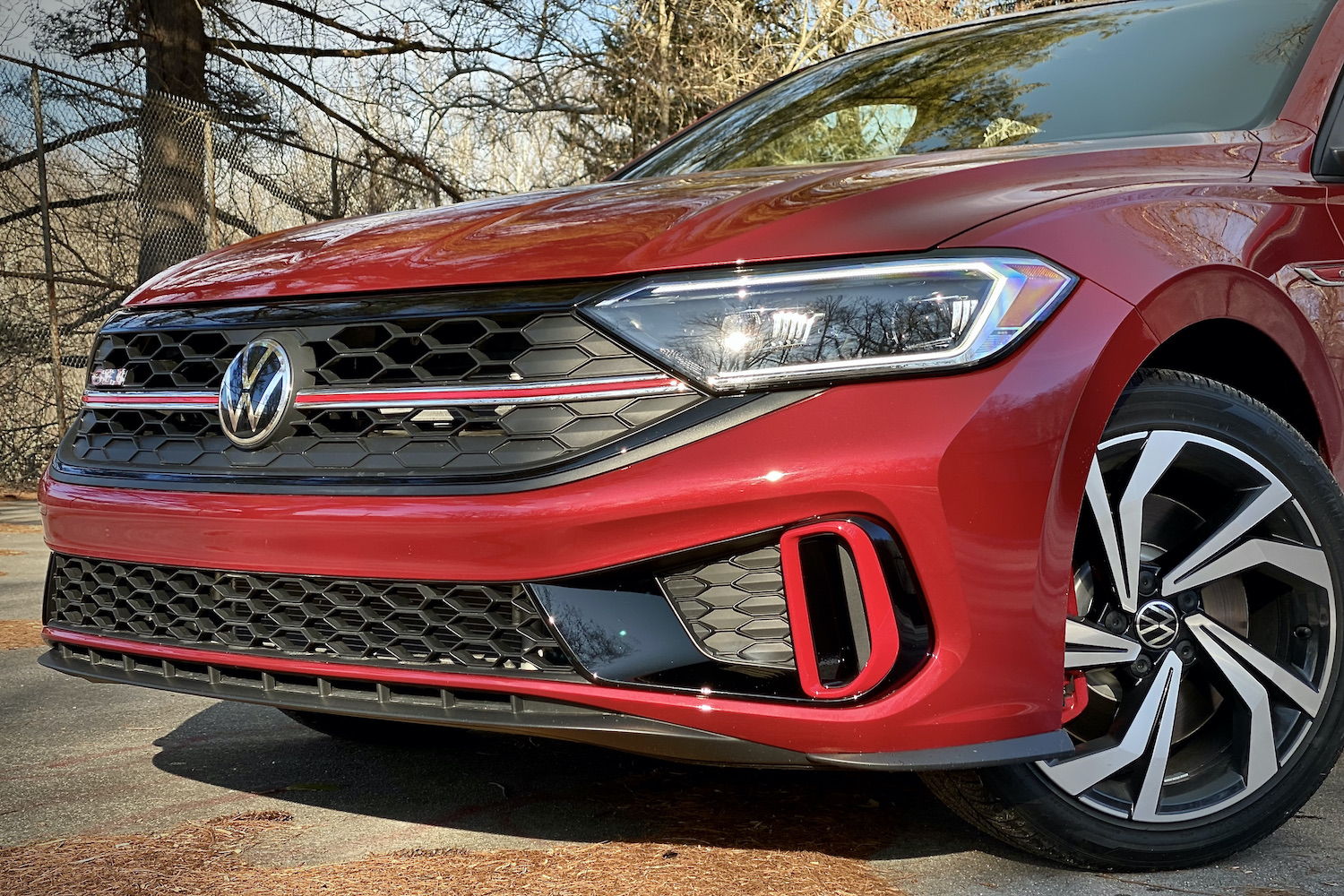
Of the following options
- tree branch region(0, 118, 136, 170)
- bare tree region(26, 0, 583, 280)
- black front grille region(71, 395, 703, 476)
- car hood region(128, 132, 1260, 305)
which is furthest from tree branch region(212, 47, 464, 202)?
black front grille region(71, 395, 703, 476)

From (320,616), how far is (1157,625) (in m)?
1.38

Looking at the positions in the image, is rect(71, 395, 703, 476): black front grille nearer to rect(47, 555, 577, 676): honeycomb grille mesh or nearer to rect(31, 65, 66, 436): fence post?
rect(47, 555, 577, 676): honeycomb grille mesh

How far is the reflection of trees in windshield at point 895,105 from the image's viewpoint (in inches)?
115

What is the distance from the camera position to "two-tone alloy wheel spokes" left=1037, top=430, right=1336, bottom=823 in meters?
2.03

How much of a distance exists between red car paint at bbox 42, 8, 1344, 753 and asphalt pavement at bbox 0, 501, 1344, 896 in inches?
16.4

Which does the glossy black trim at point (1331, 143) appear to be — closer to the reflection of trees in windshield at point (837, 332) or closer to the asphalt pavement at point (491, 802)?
the reflection of trees in windshield at point (837, 332)

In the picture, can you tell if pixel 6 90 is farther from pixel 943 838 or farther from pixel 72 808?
pixel 943 838

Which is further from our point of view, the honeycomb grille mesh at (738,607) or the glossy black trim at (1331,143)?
the glossy black trim at (1331,143)

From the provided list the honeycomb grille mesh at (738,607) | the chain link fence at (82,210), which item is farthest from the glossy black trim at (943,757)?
the chain link fence at (82,210)

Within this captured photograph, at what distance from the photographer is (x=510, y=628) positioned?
1.92 m

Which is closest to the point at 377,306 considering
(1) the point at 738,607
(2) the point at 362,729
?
(1) the point at 738,607

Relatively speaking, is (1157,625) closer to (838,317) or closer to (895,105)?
(838,317)

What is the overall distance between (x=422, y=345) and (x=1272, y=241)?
152 centimetres

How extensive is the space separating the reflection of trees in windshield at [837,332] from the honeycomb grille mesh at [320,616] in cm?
47
